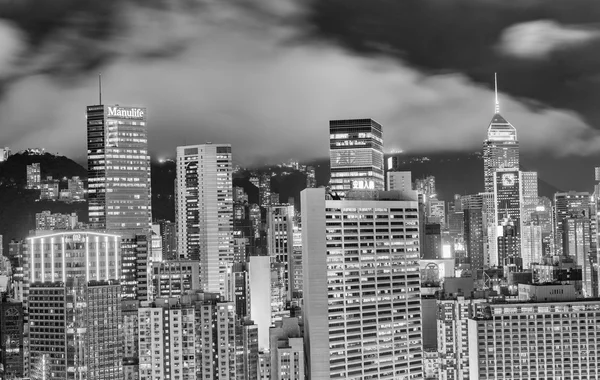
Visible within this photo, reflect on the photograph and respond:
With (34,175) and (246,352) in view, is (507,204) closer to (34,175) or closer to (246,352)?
(34,175)

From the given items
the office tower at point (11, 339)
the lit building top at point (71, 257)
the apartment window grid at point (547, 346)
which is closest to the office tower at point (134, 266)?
the lit building top at point (71, 257)

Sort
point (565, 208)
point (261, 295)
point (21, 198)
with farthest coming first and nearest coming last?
point (565, 208) < point (21, 198) < point (261, 295)

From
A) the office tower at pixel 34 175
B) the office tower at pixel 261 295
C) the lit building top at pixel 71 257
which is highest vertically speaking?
the office tower at pixel 34 175

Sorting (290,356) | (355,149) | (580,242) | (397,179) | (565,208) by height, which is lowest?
(290,356)

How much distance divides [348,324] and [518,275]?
10028 mm

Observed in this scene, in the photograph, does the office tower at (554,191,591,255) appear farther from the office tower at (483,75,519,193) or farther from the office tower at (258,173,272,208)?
the office tower at (258,173,272,208)

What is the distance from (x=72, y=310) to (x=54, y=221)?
7.12 metres

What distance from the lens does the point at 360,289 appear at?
14078 mm

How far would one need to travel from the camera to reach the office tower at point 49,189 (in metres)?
23.2

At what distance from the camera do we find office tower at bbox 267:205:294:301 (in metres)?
22.3

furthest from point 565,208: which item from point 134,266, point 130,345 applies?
point 130,345

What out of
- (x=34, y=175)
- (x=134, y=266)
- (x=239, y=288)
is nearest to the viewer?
(x=134, y=266)

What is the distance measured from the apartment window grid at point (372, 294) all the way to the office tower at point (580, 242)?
7415 mm

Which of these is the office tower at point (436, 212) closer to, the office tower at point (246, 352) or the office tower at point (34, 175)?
the office tower at point (34, 175)
